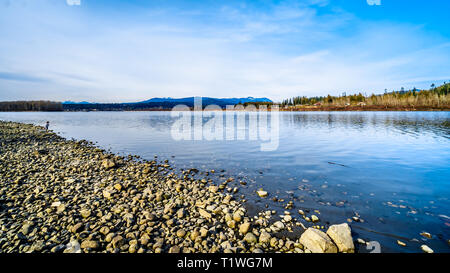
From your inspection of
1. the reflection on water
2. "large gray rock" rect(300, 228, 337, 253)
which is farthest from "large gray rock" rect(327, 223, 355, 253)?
the reflection on water

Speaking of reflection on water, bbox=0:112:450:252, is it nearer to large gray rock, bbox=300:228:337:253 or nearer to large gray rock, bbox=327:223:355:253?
large gray rock, bbox=327:223:355:253

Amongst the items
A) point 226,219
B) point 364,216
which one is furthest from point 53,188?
point 364,216

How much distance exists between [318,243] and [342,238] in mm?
752

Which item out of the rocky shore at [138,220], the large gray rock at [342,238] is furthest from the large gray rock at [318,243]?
the large gray rock at [342,238]

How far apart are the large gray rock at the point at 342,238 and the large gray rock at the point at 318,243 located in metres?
0.20

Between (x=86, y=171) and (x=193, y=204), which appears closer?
(x=193, y=204)

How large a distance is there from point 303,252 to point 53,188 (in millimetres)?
11476

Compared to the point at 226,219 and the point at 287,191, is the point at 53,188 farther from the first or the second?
the point at 287,191

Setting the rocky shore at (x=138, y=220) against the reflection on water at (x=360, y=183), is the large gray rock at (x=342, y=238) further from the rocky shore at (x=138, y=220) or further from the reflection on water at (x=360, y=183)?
the reflection on water at (x=360, y=183)

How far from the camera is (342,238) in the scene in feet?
17.9

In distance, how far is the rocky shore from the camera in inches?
216

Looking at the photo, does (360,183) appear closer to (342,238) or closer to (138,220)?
(342,238)

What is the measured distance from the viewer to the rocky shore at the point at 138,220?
5488mm
